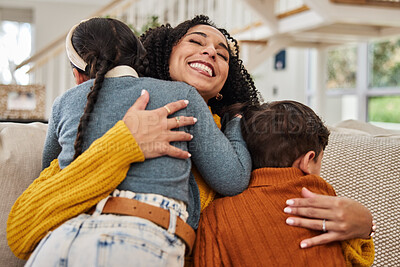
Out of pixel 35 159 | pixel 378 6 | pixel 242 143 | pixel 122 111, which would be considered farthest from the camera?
pixel 378 6

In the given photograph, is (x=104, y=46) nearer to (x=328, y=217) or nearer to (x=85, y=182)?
(x=85, y=182)

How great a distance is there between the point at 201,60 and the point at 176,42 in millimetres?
134

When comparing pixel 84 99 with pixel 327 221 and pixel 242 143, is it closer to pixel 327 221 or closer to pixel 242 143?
pixel 242 143

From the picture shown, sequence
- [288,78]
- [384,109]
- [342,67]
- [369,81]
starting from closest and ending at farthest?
[384,109]
[369,81]
[342,67]
[288,78]

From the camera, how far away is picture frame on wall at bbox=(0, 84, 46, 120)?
10.2ft

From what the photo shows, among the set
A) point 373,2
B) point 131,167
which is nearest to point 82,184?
point 131,167

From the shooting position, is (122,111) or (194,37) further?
(194,37)

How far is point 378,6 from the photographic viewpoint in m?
2.74

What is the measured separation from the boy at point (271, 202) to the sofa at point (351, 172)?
193 millimetres

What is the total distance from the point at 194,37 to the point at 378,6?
205 centimetres

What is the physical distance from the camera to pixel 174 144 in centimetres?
94

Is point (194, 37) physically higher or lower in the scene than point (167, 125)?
higher

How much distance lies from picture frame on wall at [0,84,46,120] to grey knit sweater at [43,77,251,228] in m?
2.33

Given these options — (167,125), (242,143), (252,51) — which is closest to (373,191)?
(242,143)
